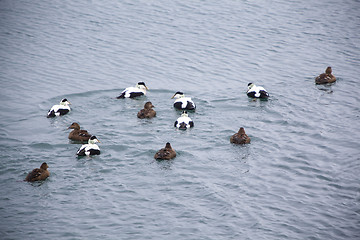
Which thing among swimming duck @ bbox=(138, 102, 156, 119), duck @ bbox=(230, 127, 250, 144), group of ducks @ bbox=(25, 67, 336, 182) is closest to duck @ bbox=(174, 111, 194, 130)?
group of ducks @ bbox=(25, 67, 336, 182)

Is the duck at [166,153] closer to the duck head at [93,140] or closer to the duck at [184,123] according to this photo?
the duck head at [93,140]

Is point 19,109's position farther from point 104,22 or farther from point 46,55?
point 104,22

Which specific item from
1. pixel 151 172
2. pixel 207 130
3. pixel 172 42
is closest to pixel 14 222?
pixel 151 172

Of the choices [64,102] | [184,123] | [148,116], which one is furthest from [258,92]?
[64,102]

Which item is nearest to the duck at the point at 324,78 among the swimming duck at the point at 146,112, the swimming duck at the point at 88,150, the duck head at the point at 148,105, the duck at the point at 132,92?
the duck at the point at 132,92

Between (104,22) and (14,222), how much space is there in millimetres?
17980

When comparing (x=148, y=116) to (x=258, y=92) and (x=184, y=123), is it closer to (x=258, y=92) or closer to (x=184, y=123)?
(x=184, y=123)

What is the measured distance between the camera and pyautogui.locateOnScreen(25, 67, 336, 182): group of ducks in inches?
550

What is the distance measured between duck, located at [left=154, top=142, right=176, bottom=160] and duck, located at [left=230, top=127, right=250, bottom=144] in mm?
2082

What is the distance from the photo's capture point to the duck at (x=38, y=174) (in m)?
12.6

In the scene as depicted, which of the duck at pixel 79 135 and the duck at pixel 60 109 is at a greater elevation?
A: the duck at pixel 60 109

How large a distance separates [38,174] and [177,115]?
6144mm

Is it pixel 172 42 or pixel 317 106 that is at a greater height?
pixel 172 42

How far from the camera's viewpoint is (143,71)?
22094 millimetres
